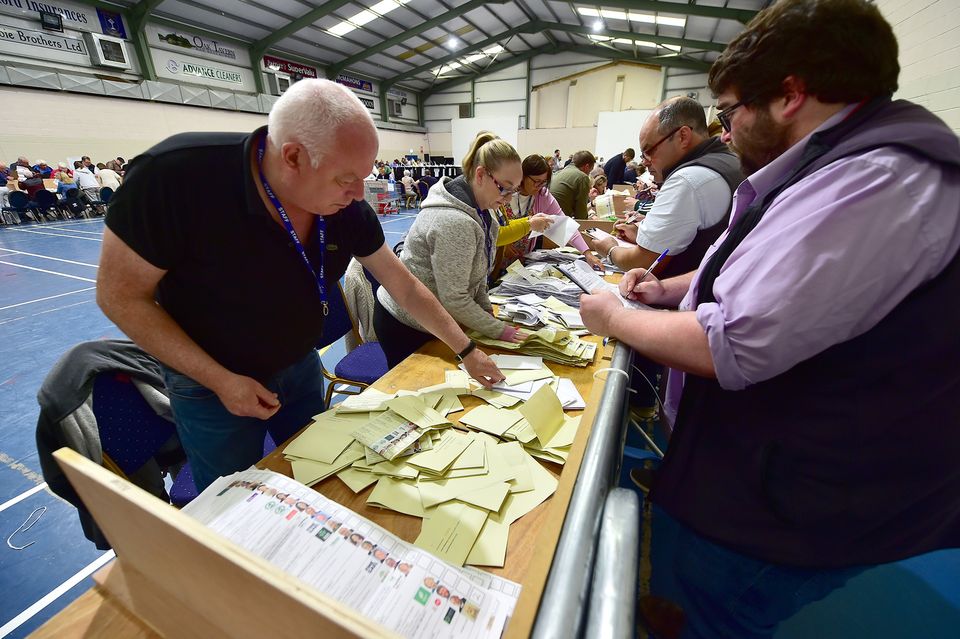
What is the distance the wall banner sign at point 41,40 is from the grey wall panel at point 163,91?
1.41 meters

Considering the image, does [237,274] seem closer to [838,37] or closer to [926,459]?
[838,37]

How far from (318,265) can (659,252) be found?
1501 millimetres

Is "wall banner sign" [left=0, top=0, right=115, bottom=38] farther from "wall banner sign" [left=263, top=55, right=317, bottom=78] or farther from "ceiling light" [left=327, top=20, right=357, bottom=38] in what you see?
"ceiling light" [left=327, top=20, right=357, bottom=38]

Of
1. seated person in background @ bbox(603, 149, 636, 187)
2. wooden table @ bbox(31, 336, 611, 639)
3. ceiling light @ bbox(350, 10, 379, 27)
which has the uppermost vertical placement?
ceiling light @ bbox(350, 10, 379, 27)

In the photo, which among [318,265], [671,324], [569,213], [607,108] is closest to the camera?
[671,324]

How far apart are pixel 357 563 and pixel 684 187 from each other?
1777mm

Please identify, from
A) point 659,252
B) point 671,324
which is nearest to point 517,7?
point 659,252

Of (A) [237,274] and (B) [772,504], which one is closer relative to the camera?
(B) [772,504]

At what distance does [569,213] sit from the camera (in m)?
4.30

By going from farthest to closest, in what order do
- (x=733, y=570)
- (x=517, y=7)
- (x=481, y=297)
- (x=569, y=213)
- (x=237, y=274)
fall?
(x=517, y=7) < (x=569, y=213) < (x=481, y=297) < (x=237, y=274) < (x=733, y=570)

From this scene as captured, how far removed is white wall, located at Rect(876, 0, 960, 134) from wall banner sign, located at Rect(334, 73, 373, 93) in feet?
59.2

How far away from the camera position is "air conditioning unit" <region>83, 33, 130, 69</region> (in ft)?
35.0

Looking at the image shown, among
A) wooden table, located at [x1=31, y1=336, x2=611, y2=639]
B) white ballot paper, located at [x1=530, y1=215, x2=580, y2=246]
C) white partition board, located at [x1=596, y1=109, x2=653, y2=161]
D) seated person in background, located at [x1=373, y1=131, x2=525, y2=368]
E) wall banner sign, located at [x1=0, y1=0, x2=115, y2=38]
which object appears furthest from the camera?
white partition board, located at [x1=596, y1=109, x2=653, y2=161]

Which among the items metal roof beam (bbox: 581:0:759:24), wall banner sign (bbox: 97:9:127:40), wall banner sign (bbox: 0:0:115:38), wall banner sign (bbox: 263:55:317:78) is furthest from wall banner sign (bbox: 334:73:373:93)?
metal roof beam (bbox: 581:0:759:24)
